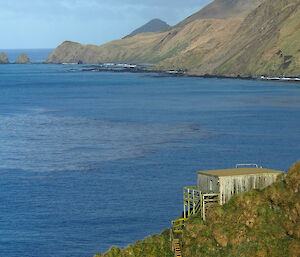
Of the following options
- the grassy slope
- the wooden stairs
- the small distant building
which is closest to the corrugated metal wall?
the small distant building

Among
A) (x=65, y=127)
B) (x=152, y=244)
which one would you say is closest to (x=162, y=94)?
(x=65, y=127)

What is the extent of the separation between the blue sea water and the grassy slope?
52.2 feet

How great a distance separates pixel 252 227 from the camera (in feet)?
115

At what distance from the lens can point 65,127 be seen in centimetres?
12088

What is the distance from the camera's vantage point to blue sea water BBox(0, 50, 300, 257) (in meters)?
55.7

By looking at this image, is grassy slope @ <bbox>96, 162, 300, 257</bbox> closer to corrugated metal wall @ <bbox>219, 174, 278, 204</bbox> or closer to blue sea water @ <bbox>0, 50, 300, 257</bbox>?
corrugated metal wall @ <bbox>219, 174, 278, 204</bbox>

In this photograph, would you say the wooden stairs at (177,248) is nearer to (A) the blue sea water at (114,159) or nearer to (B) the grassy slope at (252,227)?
(B) the grassy slope at (252,227)

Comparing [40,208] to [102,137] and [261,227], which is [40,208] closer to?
[261,227]

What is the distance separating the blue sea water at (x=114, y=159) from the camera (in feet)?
183

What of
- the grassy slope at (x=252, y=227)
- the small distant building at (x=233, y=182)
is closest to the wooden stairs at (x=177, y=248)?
the grassy slope at (x=252, y=227)

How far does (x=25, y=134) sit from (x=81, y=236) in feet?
200

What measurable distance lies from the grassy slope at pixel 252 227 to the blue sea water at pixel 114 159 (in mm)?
15908

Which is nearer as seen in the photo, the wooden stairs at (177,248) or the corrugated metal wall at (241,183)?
the wooden stairs at (177,248)

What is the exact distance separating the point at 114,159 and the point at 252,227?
168 ft
